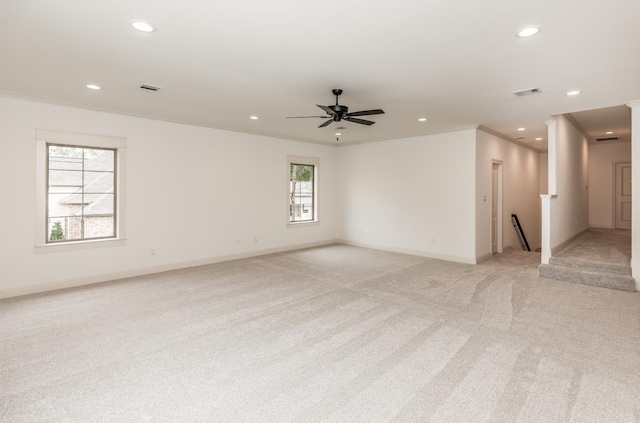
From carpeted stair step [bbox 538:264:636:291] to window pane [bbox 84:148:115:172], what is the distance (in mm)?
7287

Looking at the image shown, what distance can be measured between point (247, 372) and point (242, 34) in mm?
2743

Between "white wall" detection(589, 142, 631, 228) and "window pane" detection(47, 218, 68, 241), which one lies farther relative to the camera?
"white wall" detection(589, 142, 631, 228)

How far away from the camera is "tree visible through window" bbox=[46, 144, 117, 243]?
495 centimetres

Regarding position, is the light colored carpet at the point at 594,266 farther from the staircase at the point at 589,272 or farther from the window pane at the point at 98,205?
the window pane at the point at 98,205

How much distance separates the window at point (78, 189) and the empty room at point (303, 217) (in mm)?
33

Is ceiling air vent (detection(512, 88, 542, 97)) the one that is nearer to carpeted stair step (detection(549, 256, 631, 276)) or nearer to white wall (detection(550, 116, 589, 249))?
white wall (detection(550, 116, 589, 249))

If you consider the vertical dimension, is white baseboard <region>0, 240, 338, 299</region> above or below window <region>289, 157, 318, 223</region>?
below

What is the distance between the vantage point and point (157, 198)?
229 inches

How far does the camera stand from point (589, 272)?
5125 mm

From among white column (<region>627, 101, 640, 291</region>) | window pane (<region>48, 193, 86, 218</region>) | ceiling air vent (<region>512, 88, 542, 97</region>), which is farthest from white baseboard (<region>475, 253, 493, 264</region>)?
window pane (<region>48, 193, 86, 218</region>)

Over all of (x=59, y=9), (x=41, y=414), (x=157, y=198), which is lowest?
(x=41, y=414)

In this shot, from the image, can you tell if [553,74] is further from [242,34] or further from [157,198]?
[157,198]

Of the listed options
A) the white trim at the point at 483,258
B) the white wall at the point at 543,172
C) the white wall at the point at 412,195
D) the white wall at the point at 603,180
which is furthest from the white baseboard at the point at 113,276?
the white wall at the point at 603,180

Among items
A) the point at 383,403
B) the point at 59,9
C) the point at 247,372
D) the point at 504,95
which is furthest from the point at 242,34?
the point at 504,95
